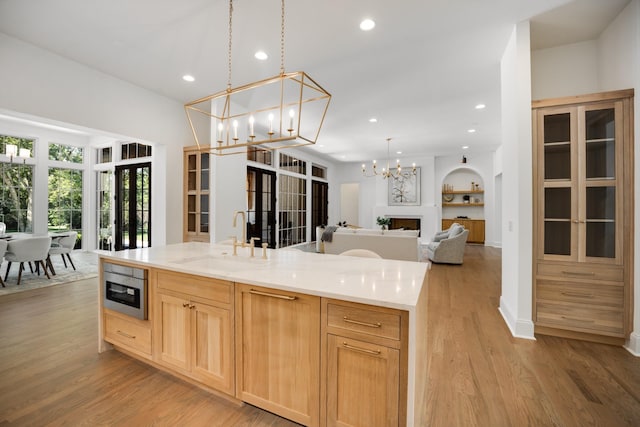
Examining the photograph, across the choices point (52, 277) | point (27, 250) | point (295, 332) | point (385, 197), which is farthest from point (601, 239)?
point (52, 277)

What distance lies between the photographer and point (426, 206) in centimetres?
910

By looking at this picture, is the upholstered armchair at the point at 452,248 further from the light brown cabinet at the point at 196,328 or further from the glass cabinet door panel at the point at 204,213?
the light brown cabinet at the point at 196,328

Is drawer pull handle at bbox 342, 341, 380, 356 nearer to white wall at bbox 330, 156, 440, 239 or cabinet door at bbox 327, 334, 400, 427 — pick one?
cabinet door at bbox 327, 334, 400, 427

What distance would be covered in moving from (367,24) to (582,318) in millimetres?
3487

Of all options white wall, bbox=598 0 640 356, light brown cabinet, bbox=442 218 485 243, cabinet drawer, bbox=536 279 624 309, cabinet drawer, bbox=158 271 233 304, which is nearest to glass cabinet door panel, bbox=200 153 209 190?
cabinet drawer, bbox=158 271 233 304

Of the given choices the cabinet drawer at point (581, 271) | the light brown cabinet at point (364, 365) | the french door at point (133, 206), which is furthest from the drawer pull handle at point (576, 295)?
the french door at point (133, 206)

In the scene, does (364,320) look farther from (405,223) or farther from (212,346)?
(405,223)

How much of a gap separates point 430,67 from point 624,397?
3556 mm

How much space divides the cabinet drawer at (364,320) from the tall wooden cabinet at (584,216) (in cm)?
234

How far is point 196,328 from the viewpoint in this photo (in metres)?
1.80

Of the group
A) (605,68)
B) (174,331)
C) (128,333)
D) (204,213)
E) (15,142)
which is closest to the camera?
(174,331)

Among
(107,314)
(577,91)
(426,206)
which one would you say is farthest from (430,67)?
(426,206)

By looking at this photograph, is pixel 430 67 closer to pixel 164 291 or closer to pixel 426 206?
pixel 164 291

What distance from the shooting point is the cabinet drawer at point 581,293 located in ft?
8.24
